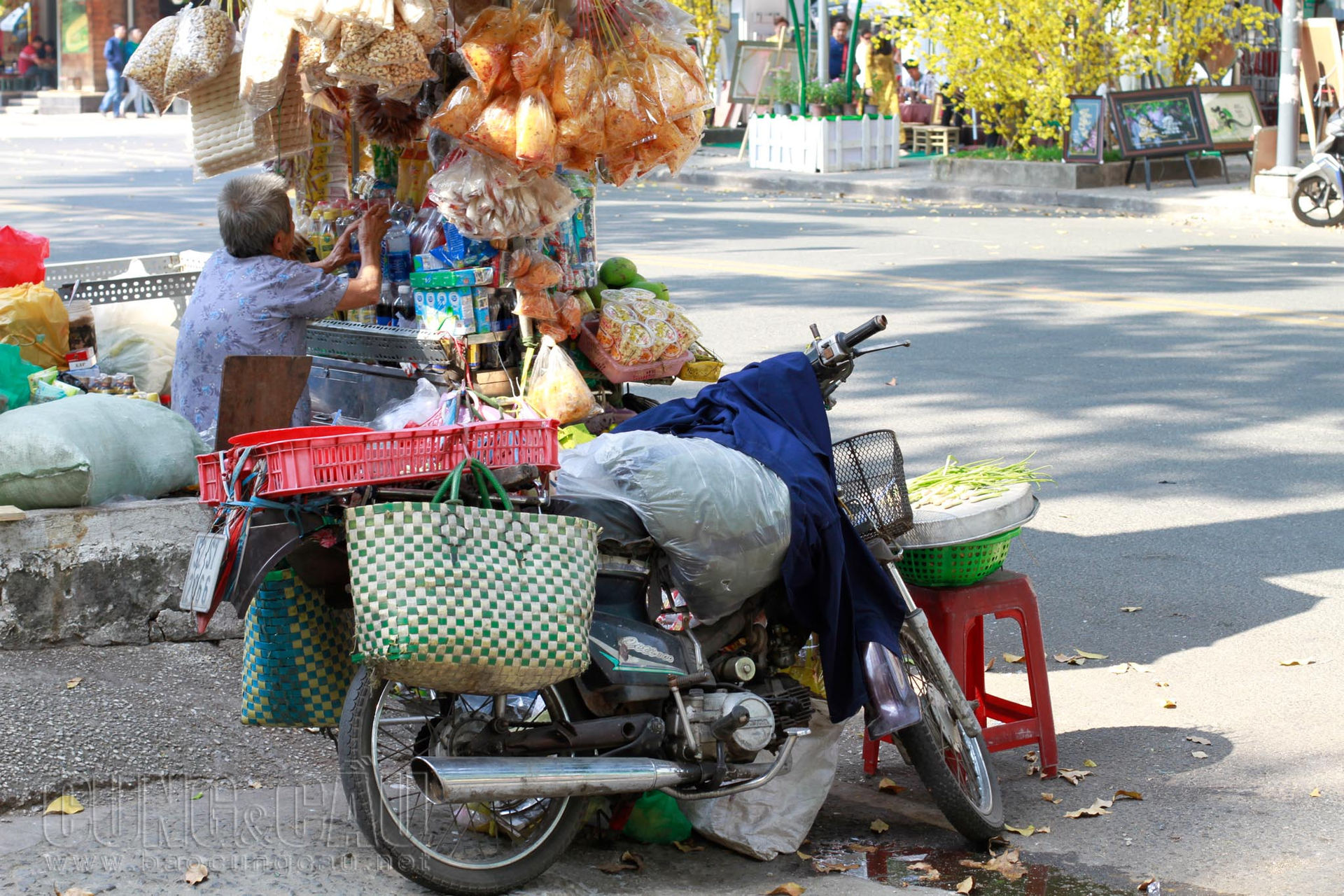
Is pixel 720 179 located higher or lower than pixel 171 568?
higher

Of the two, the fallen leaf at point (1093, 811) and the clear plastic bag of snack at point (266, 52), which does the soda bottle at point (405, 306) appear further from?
the fallen leaf at point (1093, 811)

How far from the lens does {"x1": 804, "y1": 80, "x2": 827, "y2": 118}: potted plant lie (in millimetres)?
22172

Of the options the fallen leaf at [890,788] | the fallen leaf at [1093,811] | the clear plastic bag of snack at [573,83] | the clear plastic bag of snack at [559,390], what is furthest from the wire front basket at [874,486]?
the clear plastic bag of snack at [573,83]

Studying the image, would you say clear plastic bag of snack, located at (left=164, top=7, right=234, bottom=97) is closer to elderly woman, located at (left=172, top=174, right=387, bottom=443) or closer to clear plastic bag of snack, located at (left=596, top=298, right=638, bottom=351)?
elderly woman, located at (left=172, top=174, right=387, bottom=443)

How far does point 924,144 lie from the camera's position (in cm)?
2483

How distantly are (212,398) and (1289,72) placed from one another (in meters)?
14.9

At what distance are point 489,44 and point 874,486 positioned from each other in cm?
194

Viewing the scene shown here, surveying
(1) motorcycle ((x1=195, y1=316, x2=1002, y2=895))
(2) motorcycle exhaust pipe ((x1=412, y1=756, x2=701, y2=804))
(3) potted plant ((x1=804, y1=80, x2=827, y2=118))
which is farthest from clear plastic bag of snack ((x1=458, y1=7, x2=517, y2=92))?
(3) potted plant ((x1=804, y1=80, x2=827, y2=118))

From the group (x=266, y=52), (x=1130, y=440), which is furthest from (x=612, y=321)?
(x=1130, y=440)

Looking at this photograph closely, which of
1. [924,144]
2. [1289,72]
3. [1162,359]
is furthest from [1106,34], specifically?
[1162,359]

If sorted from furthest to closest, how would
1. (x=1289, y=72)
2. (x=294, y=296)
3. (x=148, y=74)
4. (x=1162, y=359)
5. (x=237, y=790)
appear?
(x=1289, y=72), (x=1162, y=359), (x=148, y=74), (x=294, y=296), (x=237, y=790)

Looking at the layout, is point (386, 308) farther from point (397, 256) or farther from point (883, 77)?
point (883, 77)

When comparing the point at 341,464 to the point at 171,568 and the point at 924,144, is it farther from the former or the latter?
the point at 924,144

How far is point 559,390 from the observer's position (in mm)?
4914
